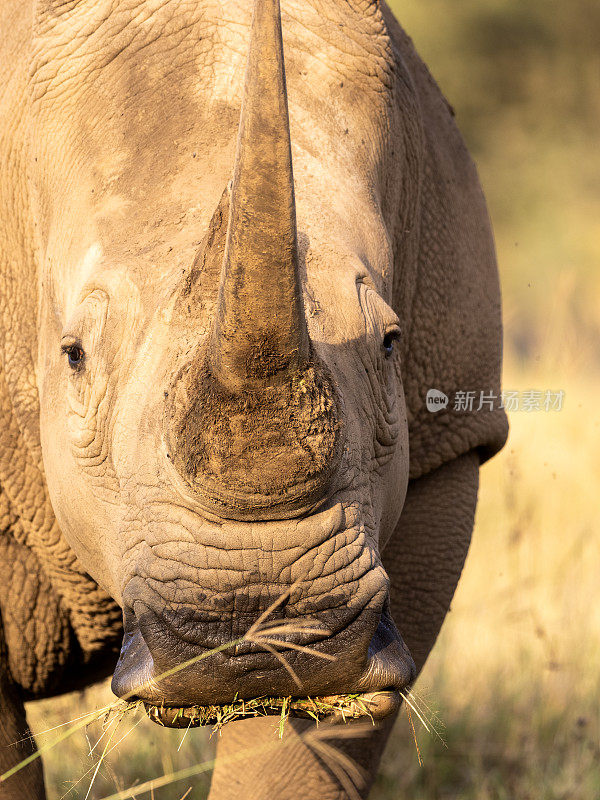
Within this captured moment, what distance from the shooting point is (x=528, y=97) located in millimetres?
18453

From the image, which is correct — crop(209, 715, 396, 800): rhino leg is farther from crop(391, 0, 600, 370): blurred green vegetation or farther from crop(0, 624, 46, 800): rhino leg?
crop(391, 0, 600, 370): blurred green vegetation

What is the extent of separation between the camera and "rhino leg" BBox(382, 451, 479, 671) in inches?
153

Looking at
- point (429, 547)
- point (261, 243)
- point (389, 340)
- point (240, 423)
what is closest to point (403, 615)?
point (429, 547)

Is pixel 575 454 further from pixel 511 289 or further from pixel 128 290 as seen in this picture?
pixel 511 289

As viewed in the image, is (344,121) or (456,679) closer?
(344,121)

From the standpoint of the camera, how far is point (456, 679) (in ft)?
18.0

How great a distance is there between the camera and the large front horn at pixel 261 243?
2.20 m

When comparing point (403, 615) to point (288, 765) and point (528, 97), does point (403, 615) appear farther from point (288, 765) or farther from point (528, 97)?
point (528, 97)

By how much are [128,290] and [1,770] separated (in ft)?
4.87

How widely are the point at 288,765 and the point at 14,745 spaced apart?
0.80 m

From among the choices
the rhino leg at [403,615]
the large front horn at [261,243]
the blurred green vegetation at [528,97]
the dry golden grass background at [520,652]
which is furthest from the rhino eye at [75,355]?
the blurred green vegetation at [528,97]

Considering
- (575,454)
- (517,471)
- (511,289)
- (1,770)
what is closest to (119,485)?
(1,770)

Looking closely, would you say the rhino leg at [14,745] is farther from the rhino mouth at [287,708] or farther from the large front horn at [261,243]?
the large front horn at [261,243]

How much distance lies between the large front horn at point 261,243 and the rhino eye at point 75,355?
0.56 meters
